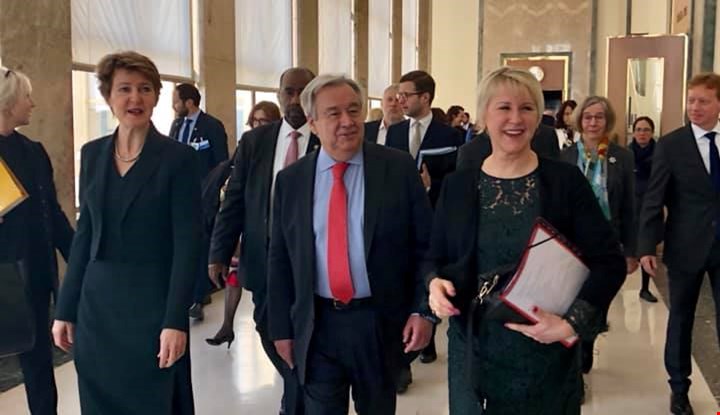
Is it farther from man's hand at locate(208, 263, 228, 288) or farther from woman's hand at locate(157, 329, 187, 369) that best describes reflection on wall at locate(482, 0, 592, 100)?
woman's hand at locate(157, 329, 187, 369)

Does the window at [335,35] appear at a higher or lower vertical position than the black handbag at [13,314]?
higher

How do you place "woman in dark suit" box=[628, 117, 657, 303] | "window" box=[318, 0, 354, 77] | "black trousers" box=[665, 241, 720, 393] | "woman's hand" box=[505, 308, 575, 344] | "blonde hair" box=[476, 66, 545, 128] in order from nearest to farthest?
"woman's hand" box=[505, 308, 575, 344], "blonde hair" box=[476, 66, 545, 128], "black trousers" box=[665, 241, 720, 393], "woman in dark suit" box=[628, 117, 657, 303], "window" box=[318, 0, 354, 77]

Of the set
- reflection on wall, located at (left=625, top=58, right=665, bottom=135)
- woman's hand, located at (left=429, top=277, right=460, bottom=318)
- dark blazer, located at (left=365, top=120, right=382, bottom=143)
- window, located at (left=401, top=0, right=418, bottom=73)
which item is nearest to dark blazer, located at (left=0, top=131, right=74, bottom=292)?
woman's hand, located at (left=429, top=277, right=460, bottom=318)

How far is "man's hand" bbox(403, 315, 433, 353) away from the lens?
2607 mm

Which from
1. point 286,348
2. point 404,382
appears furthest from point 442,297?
point 404,382

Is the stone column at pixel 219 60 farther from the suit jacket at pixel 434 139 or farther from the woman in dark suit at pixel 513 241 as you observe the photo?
the woman in dark suit at pixel 513 241

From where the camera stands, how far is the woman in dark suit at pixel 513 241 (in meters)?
2.17

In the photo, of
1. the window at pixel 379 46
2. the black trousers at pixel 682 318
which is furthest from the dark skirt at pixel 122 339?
the window at pixel 379 46

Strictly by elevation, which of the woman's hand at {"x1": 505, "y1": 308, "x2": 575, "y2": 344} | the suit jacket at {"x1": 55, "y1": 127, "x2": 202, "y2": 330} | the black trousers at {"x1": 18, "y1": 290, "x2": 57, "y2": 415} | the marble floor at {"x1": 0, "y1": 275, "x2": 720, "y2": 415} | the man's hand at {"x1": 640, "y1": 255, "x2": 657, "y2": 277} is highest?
the suit jacket at {"x1": 55, "y1": 127, "x2": 202, "y2": 330}

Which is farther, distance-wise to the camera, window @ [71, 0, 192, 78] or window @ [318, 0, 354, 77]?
window @ [318, 0, 354, 77]

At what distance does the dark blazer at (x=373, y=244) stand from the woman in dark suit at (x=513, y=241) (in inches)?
13.8

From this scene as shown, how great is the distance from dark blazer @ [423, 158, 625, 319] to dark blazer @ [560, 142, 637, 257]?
2485 millimetres

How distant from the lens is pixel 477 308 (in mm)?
2219

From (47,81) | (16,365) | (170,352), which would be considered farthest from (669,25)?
(170,352)
